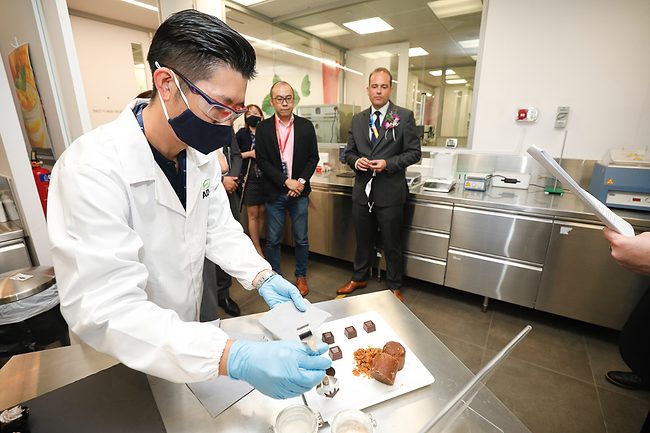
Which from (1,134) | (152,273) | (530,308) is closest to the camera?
(152,273)

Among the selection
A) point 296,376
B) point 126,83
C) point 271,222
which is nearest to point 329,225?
point 271,222

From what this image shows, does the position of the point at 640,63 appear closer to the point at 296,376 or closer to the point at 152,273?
the point at 296,376

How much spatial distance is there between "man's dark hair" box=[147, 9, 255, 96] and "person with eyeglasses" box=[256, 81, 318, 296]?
163 centimetres

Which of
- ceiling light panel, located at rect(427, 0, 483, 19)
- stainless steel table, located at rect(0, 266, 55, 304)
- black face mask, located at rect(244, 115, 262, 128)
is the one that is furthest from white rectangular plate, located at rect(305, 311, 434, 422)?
ceiling light panel, located at rect(427, 0, 483, 19)

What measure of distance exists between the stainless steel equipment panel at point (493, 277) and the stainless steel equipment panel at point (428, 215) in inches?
8.9

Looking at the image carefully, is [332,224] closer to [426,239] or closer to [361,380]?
[426,239]

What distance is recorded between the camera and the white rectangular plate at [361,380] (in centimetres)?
73

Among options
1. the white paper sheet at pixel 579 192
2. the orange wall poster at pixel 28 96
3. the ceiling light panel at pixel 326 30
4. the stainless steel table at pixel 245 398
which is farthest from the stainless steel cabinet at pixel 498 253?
the ceiling light panel at pixel 326 30

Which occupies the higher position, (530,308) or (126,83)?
(126,83)

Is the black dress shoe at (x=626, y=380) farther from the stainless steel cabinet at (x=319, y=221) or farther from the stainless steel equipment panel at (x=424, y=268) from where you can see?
the stainless steel cabinet at (x=319, y=221)

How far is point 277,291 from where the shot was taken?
1.04m

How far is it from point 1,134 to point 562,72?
359cm

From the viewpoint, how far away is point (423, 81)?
468cm

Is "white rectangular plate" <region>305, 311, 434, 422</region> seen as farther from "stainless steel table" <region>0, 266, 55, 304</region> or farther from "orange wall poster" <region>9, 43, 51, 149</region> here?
"orange wall poster" <region>9, 43, 51, 149</region>
